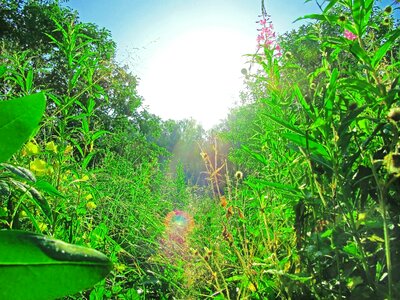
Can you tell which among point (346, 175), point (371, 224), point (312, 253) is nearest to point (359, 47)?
point (346, 175)

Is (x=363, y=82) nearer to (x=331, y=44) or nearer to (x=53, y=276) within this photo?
(x=331, y=44)

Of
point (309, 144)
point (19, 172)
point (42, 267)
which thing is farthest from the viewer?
point (309, 144)

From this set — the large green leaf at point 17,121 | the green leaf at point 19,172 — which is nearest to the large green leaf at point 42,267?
the large green leaf at point 17,121

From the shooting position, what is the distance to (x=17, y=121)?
20cm

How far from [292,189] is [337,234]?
0.17 meters

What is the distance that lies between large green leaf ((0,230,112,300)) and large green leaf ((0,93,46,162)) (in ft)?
0.16

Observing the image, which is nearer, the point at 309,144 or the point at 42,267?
the point at 42,267

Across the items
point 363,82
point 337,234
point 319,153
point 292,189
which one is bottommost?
point 337,234

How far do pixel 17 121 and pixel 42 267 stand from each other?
0.08 meters

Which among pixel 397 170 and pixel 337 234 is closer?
pixel 397 170

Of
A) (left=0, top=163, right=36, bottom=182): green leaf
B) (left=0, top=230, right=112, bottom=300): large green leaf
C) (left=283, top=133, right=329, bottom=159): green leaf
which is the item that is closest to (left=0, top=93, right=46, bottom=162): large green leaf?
(left=0, top=230, right=112, bottom=300): large green leaf

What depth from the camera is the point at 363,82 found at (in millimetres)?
934

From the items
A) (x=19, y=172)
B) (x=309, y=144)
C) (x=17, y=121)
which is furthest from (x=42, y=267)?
(x=309, y=144)

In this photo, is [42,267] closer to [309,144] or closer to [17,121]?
[17,121]
